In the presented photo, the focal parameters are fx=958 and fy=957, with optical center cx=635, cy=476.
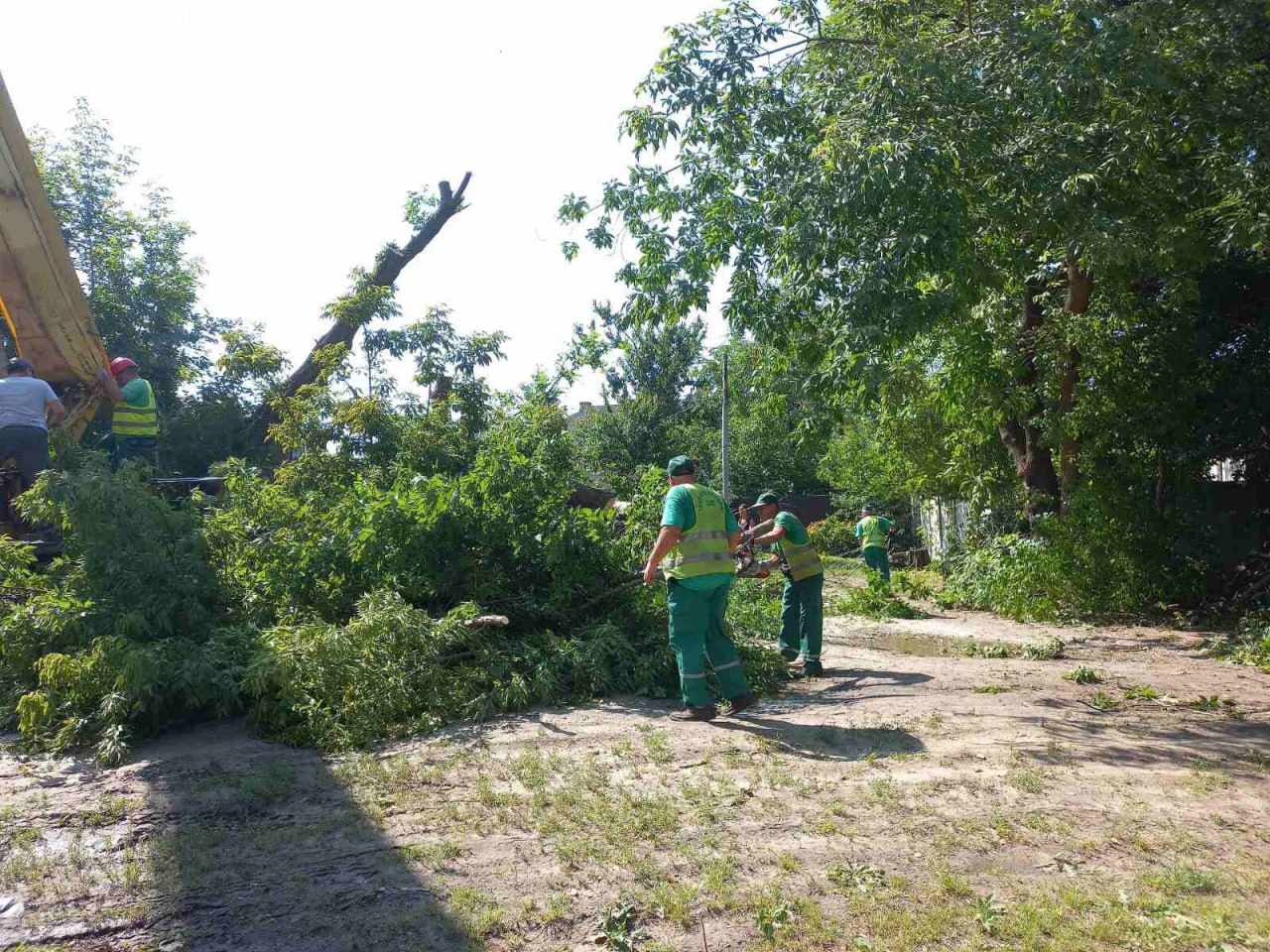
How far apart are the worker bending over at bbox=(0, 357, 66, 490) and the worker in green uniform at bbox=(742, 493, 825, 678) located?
5.87 metres

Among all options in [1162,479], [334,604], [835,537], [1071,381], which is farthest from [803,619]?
[835,537]

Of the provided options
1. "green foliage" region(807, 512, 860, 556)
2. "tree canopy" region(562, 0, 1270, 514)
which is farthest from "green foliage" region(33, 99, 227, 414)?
"green foliage" region(807, 512, 860, 556)

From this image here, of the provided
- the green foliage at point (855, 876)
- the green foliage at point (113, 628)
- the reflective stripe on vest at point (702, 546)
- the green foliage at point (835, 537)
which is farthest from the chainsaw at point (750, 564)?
the green foliage at point (835, 537)

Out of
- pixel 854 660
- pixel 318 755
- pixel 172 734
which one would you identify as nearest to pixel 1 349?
pixel 172 734

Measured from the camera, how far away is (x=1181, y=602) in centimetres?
1150

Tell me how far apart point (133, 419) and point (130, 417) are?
31 millimetres

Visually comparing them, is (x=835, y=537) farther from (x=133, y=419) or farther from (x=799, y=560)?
(x=133, y=419)

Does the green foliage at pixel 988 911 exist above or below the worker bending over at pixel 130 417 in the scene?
below

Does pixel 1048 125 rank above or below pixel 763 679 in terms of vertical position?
above

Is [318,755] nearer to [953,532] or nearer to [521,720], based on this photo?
[521,720]

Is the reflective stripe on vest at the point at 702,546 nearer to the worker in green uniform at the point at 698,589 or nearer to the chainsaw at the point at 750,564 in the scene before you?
the worker in green uniform at the point at 698,589

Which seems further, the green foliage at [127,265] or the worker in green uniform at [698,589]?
the green foliage at [127,265]

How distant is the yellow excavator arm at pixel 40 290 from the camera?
7.62 metres

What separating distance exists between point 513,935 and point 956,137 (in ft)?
22.2
